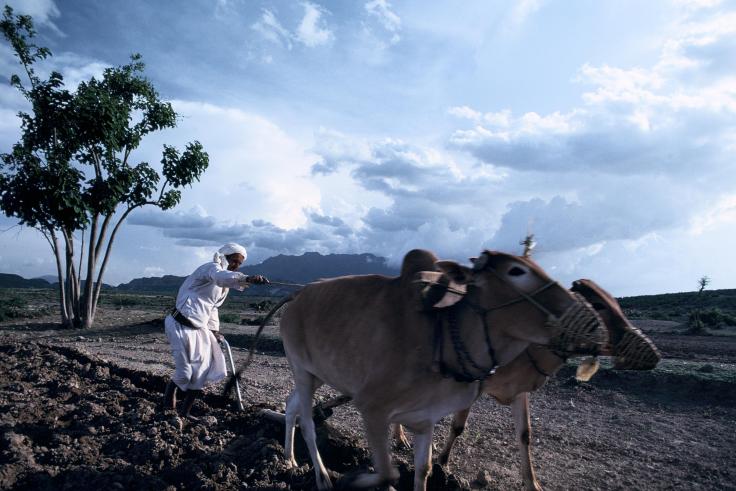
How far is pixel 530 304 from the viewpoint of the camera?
355cm

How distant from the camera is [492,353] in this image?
3.65 meters

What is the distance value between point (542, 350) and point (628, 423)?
4.14 metres

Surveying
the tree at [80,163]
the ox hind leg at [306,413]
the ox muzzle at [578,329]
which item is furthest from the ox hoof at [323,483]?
the tree at [80,163]

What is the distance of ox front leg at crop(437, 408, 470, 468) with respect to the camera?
5410 millimetres

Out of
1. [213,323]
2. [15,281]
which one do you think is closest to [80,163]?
[213,323]

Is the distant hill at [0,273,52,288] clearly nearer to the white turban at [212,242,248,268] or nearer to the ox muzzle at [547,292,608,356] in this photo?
the white turban at [212,242,248,268]

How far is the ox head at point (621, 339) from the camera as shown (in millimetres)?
3660

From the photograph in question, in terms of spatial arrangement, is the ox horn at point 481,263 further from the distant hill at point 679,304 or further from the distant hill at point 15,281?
the distant hill at point 15,281

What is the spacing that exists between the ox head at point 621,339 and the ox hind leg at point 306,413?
97.7 inches

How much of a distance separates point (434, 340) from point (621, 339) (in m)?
1.34

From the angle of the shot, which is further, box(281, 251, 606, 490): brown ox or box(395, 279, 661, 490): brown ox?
box(395, 279, 661, 490): brown ox

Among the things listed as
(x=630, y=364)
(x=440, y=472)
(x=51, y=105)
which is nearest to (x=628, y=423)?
(x=440, y=472)

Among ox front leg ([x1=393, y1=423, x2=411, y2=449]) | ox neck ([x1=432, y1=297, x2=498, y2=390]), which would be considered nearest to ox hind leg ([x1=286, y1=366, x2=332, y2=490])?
ox front leg ([x1=393, y1=423, x2=411, y2=449])

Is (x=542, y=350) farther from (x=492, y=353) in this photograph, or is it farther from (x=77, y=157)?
(x=77, y=157)
